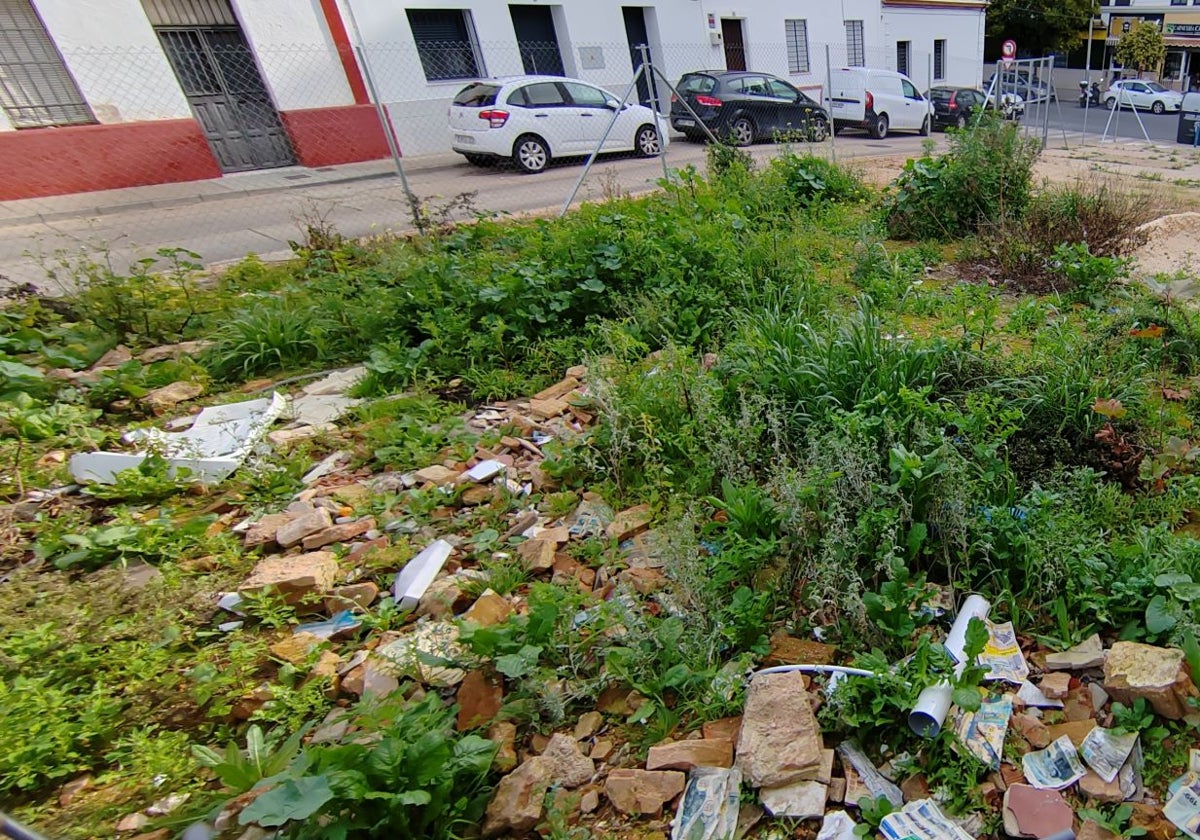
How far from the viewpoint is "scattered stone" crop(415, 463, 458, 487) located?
335 cm

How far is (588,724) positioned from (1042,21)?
51756 millimetres

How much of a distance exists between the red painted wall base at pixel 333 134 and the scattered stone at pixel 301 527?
44.0 ft

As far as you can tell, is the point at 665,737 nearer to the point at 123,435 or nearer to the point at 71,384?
the point at 123,435

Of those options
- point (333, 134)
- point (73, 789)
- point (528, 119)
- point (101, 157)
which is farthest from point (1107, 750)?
point (333, 134)

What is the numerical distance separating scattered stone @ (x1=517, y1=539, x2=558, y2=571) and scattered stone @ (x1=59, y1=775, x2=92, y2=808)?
153 centimetres

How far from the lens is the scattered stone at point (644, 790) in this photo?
1.88 meters

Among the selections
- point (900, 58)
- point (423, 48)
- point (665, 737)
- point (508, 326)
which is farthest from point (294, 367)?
point (900, 58)

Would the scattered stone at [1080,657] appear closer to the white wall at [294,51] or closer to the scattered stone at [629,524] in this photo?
the scattered stone at [629,524]

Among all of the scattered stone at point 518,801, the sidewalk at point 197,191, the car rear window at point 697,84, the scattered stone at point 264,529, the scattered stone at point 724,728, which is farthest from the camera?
the car rear window at point 697,84

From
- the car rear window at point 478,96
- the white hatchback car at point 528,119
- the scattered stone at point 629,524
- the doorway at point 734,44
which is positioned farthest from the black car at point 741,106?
the scattered stone at point 629,524

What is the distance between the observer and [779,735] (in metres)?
1.93

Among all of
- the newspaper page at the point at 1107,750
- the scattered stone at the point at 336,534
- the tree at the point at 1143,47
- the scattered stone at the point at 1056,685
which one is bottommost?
the tree at the point at 1143,47

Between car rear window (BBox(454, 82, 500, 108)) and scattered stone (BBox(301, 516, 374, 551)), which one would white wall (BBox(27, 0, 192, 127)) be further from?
scattered stone (BBox(301, 516, 374, 551))

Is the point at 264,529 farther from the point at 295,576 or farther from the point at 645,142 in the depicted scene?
the point at 645,142
